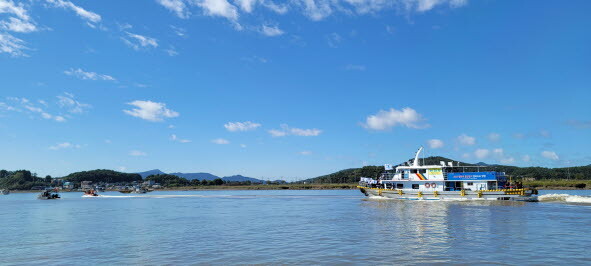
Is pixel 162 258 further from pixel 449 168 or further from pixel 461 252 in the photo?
pixel 449 168

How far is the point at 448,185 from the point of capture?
203 ft

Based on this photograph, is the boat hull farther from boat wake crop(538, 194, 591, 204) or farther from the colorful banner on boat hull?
boat wake crop(538, 194, 591, 204)

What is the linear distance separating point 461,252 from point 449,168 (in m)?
45.6

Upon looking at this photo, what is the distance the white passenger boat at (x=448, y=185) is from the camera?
58.7m

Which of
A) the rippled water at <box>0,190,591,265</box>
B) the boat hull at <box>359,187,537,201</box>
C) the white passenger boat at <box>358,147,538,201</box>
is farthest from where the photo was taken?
the white passenger boat at <box>358,147,538,201</box>

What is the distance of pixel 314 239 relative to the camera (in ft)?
83.3

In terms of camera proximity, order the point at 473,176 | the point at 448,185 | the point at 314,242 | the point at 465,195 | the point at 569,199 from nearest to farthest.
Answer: the point at 314,242, the point at 465,195, the point at 473,176, the point at 569,199, the point at 448,185

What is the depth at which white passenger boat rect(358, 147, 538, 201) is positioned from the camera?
5872 centimetres

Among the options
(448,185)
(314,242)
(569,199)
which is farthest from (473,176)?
(314,242)

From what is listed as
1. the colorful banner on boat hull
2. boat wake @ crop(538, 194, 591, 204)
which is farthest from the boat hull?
boat wake @ crop(538, 194, 591, 204)

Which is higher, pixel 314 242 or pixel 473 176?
pixel 473 176

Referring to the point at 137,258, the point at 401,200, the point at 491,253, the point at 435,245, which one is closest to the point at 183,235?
→ the point at 137,258

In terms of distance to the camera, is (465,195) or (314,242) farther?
(465,195)

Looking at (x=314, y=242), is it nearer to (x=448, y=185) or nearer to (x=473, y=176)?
(x=448, y=185)
